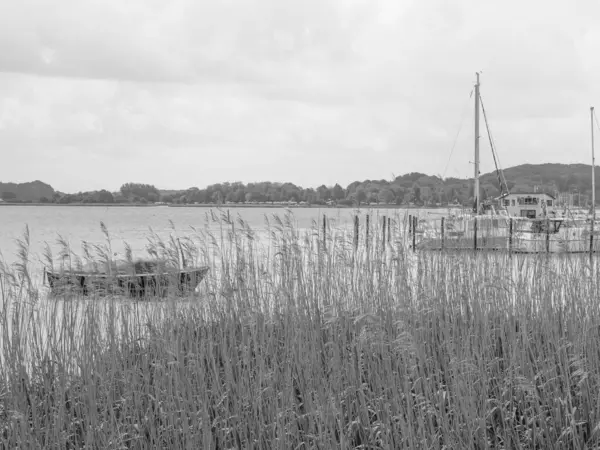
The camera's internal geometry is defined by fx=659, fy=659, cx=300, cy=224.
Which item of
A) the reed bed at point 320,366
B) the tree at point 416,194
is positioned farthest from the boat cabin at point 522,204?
the reed bed at point 320,366

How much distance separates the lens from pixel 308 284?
529 centimetres

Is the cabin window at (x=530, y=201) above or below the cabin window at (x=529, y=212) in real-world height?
above

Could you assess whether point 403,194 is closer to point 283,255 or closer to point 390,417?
point 283,255

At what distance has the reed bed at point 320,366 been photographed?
3420mm

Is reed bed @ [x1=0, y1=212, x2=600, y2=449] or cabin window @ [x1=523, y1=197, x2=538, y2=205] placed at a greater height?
cabin window @ [x1=523, y1=197, x2=538, y2=205]

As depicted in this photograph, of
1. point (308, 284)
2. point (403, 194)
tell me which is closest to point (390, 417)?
point (308, 284)

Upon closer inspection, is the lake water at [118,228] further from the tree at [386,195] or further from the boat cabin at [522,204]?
the boat cabin at [522,204]

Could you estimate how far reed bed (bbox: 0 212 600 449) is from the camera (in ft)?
11.2

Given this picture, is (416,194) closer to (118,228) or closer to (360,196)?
(360,196)

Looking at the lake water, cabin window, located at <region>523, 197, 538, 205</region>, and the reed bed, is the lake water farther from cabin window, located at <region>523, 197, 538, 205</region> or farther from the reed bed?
cabin window, located at <region>523, 197, 538, 205</region>

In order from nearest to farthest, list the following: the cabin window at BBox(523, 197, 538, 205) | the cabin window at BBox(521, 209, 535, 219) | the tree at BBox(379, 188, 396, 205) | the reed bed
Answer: the reed bed < the tree at BBox(379, 188, 396, 205) < the cabin window at BBox(523, 197, 538, 205) < the cabin window at BBox(521, 209, 535, 219)

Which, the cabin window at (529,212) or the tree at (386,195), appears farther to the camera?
the cabin window at (529,212)

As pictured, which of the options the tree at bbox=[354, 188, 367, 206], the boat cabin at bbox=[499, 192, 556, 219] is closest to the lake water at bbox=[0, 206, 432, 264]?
the tree at bbox=[354, 188, 367, 206]

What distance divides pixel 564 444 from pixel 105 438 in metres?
2.41
